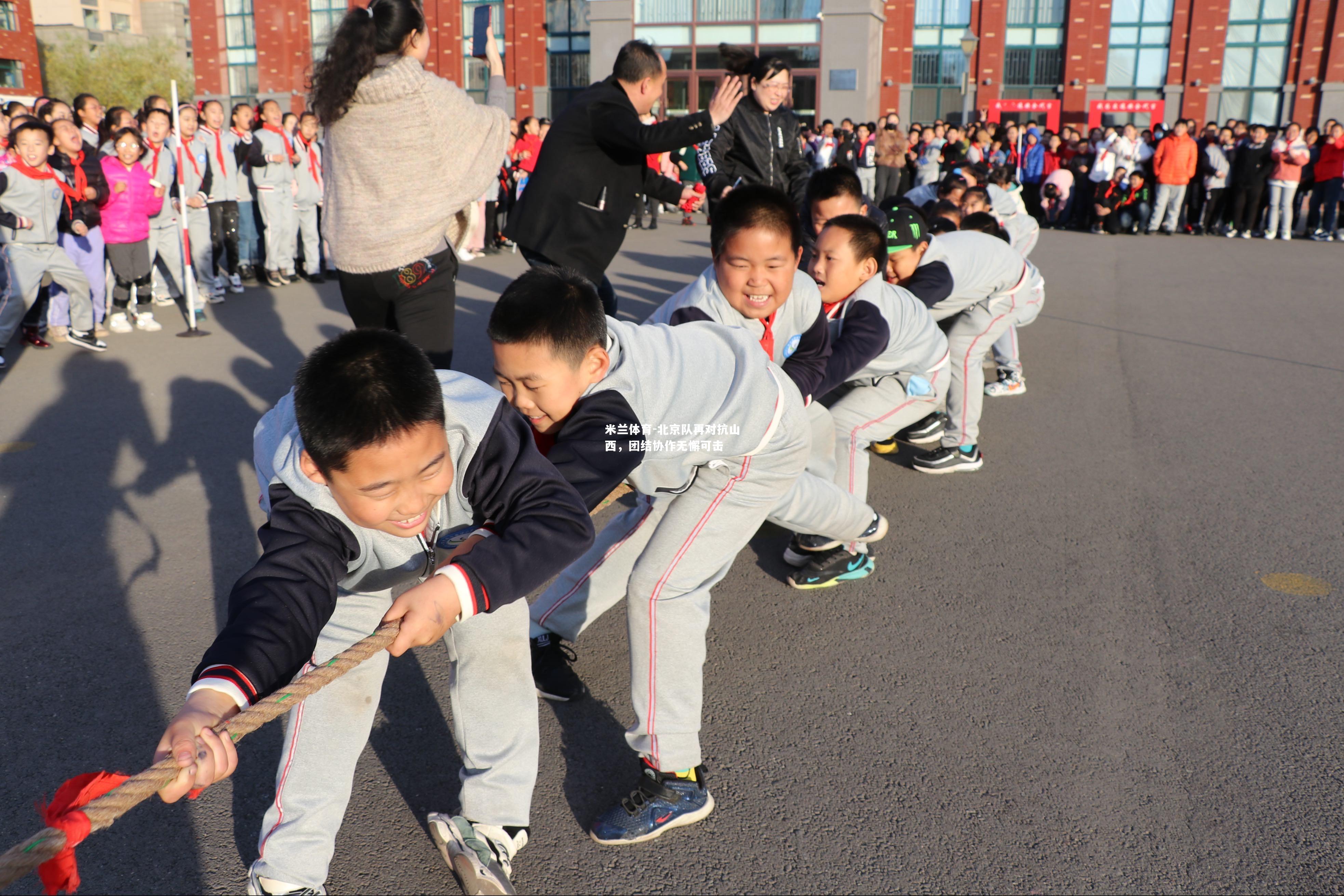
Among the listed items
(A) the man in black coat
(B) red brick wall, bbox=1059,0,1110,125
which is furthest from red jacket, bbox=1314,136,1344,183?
(B) red brick wall, bbox=1059,0,1110,125

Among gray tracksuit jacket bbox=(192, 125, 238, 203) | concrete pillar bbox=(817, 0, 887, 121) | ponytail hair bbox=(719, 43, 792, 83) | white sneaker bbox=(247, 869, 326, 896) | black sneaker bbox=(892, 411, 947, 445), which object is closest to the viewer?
white sneaker bbox=(247, 869, 326, 896)

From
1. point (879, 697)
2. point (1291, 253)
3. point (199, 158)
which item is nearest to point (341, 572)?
point (879, 697)

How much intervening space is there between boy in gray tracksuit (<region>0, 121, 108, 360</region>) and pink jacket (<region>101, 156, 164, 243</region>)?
541 millimetres

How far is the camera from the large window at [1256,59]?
31.1m

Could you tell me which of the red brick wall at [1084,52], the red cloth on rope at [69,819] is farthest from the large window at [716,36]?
the red cloth on rope at [69,819]

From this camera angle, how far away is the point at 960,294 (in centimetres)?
528

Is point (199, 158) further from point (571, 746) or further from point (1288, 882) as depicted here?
point (1288, 882)

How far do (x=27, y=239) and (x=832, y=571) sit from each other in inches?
258

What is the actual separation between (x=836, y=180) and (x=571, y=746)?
3.38 meters

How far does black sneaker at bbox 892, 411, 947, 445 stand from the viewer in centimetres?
567

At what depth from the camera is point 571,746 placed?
2.80 m

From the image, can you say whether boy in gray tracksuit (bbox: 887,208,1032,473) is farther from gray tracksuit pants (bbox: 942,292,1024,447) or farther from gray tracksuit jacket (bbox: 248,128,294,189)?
gray tracksuit jacket (bbox: 248,128,294,189)

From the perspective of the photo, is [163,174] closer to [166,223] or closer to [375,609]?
[166,223]

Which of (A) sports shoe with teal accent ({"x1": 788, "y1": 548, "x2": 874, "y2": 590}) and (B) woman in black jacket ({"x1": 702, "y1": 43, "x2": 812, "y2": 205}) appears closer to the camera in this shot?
(A) sports shoe with teal accent ({"x1": 788, "y1": 548, "x2": 874, "y2": 590})
